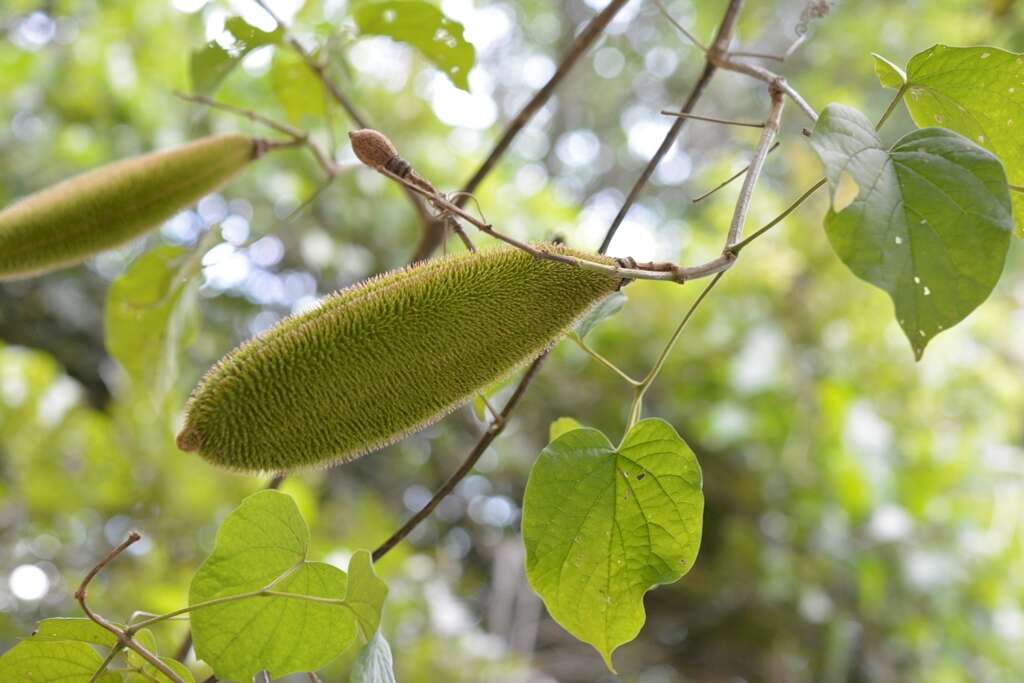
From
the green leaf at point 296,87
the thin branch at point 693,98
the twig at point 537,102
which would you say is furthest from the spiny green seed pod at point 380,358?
the green leaf at point 296,87

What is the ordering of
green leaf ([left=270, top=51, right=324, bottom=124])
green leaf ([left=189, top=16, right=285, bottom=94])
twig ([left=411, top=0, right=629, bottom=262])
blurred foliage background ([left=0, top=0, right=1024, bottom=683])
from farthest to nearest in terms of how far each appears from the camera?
blurred foliage background ([left=0, top=0, right=1024, bottom=683])
green leaf ([left=270, top=51, right=324, bottom=124])
green leaf ([left=189, top=16, right=285, bottom=94])
twig ([left=411, top=0, right=629, bottom=262])

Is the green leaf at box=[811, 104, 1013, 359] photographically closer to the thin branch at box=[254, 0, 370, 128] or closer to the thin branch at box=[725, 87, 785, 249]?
the thin branch at box=[725, 87, 785, 249]

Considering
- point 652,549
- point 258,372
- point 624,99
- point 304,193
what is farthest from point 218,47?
point 624,99

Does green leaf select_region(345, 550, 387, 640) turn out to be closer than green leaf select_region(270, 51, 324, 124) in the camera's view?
Yes

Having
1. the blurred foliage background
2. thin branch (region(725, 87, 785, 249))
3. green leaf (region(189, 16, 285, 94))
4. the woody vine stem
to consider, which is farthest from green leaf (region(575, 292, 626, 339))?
the blurred foliage background

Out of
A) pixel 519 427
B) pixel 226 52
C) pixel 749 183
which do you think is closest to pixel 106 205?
pixel 226 52

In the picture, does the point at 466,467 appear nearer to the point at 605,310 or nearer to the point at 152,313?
the point at 605,310
